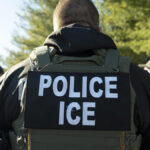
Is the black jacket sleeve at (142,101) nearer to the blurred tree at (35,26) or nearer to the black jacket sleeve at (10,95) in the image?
the black jacket sleeve at (10,95)

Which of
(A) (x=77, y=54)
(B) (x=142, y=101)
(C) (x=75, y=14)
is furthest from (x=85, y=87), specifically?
(C) (x=75, y=14)

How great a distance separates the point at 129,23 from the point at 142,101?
12.1 metres

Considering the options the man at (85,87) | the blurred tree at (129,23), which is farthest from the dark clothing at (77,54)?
the blurred tree at (129,23)

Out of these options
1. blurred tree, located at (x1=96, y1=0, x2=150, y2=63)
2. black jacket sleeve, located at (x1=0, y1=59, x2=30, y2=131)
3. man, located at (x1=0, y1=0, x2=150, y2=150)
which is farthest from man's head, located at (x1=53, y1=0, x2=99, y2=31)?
blurred tree, located at (x1=96, y1=0, x2=150, y2=63)

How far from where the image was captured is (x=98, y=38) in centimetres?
191

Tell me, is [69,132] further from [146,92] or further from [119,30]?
[119,30]

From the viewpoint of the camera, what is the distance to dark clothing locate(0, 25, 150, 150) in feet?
6.08

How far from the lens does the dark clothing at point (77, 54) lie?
1.85 m

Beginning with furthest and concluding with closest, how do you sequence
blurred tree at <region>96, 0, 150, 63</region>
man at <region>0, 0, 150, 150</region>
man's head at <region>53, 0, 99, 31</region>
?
1. blurred tree at <region>96, 0, 150, 63</region>
2. man's head at <region>53, 0, 99, 31</region>
3. man at <region>0, 0, 150, 150</region>

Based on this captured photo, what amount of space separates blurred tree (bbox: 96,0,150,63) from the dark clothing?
9.70 metres

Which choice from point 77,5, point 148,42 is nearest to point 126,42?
point 148,42

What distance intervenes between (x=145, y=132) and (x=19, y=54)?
21.2 metres

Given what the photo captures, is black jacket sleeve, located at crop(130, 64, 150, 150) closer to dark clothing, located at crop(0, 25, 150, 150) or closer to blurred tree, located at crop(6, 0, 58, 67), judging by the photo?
dark clothing, located at crop(0, 25, 150, 150)

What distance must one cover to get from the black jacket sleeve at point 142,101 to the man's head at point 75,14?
40 cm
